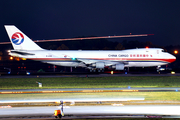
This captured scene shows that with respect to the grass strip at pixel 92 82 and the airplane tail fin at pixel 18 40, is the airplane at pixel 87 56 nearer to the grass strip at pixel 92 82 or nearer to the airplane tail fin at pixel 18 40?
the airplane tail fin at pixel 18 40

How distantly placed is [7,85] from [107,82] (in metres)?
14.6

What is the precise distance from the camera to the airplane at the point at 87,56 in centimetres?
4419

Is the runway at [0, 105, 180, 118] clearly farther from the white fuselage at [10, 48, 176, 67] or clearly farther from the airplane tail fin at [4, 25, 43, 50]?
the airplane tail fin at [4, 25, 43, 50]

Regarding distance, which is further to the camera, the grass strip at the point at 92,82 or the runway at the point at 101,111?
the grass strip at the point at 92,82

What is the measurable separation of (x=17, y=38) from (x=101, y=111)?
34.4 metres

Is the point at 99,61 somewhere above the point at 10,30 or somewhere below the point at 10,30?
below

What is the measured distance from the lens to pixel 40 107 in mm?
17234

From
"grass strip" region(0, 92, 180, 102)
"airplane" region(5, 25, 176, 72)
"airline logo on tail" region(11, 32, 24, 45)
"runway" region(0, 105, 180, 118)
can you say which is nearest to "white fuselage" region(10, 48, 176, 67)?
"airplane" region(5, 25, 176, 72)

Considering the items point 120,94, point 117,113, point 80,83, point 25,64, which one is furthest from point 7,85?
point 25,64

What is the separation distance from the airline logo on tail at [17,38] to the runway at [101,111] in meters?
30.5

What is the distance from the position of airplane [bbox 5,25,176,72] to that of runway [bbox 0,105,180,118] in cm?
2684

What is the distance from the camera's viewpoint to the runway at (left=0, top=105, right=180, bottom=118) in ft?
49.4

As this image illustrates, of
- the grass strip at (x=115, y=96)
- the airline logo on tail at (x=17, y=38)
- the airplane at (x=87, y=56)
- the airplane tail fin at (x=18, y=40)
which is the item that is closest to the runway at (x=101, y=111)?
the grass strip at (x=115, y=96)

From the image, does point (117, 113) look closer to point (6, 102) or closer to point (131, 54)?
point (6, 102)
